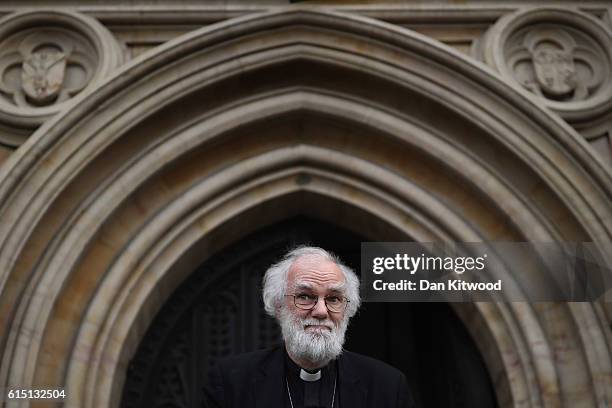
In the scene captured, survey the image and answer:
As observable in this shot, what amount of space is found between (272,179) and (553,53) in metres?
2.08

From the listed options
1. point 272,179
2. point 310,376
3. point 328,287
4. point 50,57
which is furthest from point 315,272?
point 50,57

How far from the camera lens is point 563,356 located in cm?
533

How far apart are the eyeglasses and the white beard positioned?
0.15 feet

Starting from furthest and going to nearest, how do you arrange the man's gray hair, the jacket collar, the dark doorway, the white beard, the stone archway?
the dark doorway, the stone archway, the man's gray hair, the jacket collar, the white beard

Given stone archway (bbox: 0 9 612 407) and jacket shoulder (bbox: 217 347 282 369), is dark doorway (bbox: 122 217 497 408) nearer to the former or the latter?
stone archway (bbox: 0 9 612 407)

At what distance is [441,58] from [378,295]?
160 cm

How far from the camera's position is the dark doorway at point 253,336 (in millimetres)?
5973

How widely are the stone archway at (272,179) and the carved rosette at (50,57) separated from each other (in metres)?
0.28

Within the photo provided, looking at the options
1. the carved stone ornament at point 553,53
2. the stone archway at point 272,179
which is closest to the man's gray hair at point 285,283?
the stone archway at point 272,179

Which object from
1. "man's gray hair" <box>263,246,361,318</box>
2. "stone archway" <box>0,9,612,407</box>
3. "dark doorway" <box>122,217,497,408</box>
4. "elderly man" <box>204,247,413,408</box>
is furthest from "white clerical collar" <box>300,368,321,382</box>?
"dark doorway" <box>122,217,497,408</box>

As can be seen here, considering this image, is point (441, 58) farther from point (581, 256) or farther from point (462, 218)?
point (581, 256)

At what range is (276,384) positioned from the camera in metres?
3.28

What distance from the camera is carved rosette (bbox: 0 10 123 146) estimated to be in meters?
5.75

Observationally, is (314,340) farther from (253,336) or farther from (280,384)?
(253,336)
